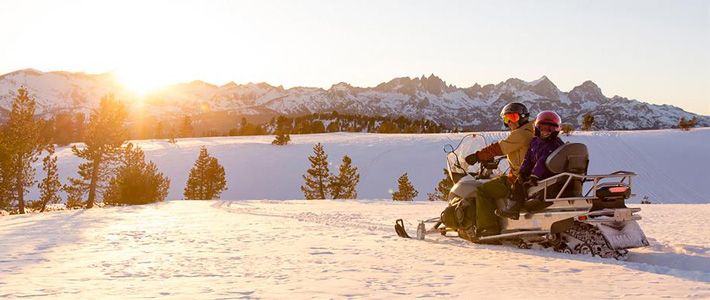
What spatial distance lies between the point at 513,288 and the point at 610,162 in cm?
6844

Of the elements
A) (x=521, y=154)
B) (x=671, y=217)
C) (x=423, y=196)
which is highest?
(x=521, y=154)

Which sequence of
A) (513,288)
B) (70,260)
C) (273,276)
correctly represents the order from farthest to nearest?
(70,260), (273,276), (513,288)

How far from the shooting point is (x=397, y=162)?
75.1m

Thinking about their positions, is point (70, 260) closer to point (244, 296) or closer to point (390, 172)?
point (244, 296)

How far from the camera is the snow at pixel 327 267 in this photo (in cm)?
549

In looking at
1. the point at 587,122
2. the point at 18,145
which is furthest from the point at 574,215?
the point at 587,122

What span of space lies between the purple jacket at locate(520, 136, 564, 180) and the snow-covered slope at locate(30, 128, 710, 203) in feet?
169

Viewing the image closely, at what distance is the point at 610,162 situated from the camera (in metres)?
67.8

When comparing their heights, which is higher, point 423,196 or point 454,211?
point 454,211

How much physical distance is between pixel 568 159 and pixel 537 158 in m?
0.47

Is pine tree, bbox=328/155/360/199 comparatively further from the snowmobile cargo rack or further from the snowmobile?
the snowmobile cargo rack

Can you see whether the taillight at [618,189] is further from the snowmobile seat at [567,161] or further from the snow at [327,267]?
the snow at [327,267]

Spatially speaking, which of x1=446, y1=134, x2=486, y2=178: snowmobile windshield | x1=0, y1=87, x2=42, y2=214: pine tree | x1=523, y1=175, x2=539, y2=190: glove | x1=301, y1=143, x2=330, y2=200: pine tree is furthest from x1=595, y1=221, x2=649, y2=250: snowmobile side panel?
x1=301, y1=143, x2=330, y2=200: pine tree

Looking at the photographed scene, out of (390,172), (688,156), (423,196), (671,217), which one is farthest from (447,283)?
(688,156)
